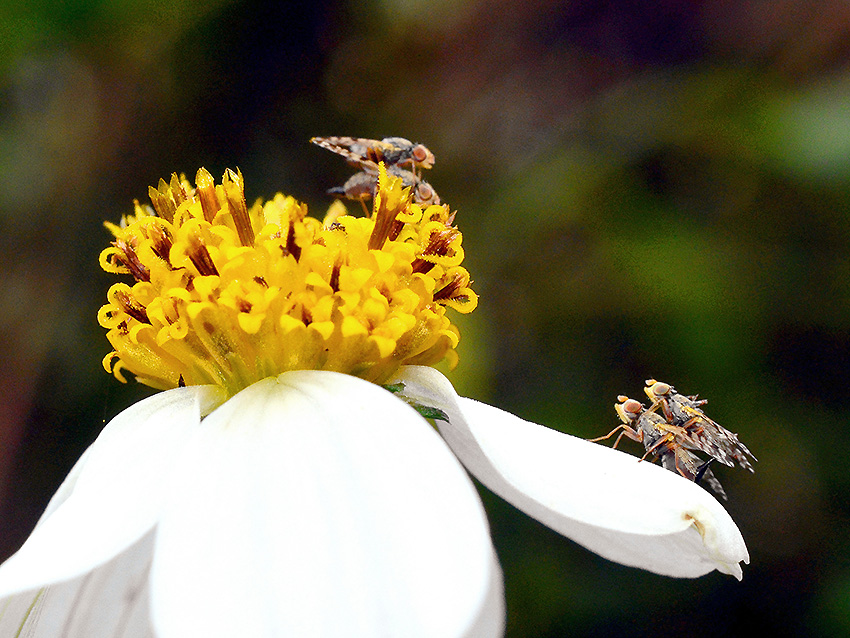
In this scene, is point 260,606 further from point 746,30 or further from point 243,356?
point 746,30

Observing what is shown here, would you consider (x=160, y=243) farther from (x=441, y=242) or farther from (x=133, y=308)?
(x=441, y=242)

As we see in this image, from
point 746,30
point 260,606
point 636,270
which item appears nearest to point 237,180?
point 260,606

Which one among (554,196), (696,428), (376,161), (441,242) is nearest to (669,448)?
(696,428)

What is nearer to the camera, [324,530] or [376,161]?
[324,530]

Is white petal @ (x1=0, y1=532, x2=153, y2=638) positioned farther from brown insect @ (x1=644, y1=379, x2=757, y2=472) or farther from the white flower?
brown insect @ (x1=644, y1=379, x2=757, y2=472)

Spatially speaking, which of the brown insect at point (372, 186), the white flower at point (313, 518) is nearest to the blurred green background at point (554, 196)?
the brown insect at point (372, 186)

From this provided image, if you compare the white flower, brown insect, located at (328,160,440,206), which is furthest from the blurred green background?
the white flower
